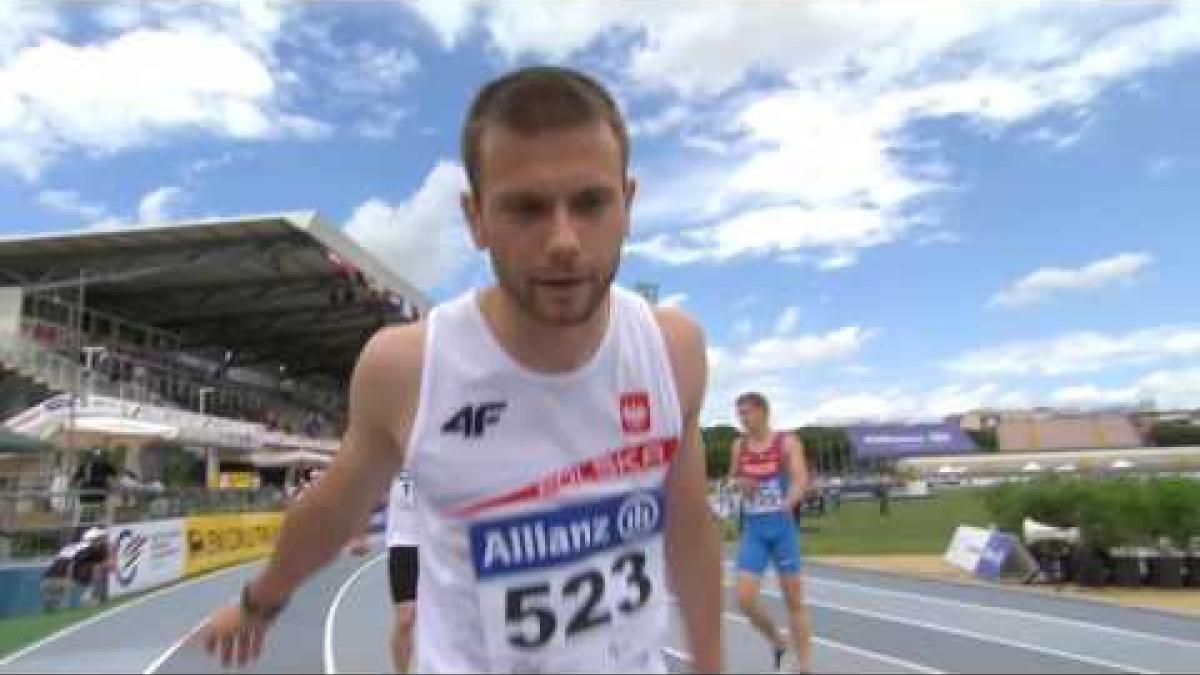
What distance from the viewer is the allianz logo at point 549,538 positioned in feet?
6.12

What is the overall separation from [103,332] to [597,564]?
157 ft

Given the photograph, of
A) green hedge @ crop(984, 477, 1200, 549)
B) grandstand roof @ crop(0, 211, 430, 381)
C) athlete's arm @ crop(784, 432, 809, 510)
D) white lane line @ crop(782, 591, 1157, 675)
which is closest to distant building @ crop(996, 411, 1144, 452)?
grandstand roof @ crop(0, 211, 430, 381)

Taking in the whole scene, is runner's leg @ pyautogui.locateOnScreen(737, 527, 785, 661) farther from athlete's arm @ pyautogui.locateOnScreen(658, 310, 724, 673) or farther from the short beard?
the short beard

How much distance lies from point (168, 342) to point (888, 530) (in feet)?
108

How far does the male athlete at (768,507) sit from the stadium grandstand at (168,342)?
13.0 meters

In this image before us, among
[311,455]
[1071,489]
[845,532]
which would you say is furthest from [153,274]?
[1071,489]

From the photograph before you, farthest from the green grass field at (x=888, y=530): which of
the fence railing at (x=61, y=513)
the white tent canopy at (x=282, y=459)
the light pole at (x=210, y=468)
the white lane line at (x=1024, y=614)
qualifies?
the white tent canopy at (x=282, y=459)

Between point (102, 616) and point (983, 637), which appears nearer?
point (983, 637)

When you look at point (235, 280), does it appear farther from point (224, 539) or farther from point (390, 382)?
point (390, 382)

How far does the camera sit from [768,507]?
9172 mm

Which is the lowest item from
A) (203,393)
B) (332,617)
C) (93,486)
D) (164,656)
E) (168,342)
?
(164,656)

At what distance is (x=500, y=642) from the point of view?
1840 millimetres

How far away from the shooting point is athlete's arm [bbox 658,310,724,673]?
2068mm

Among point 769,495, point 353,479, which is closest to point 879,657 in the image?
point 769,495
